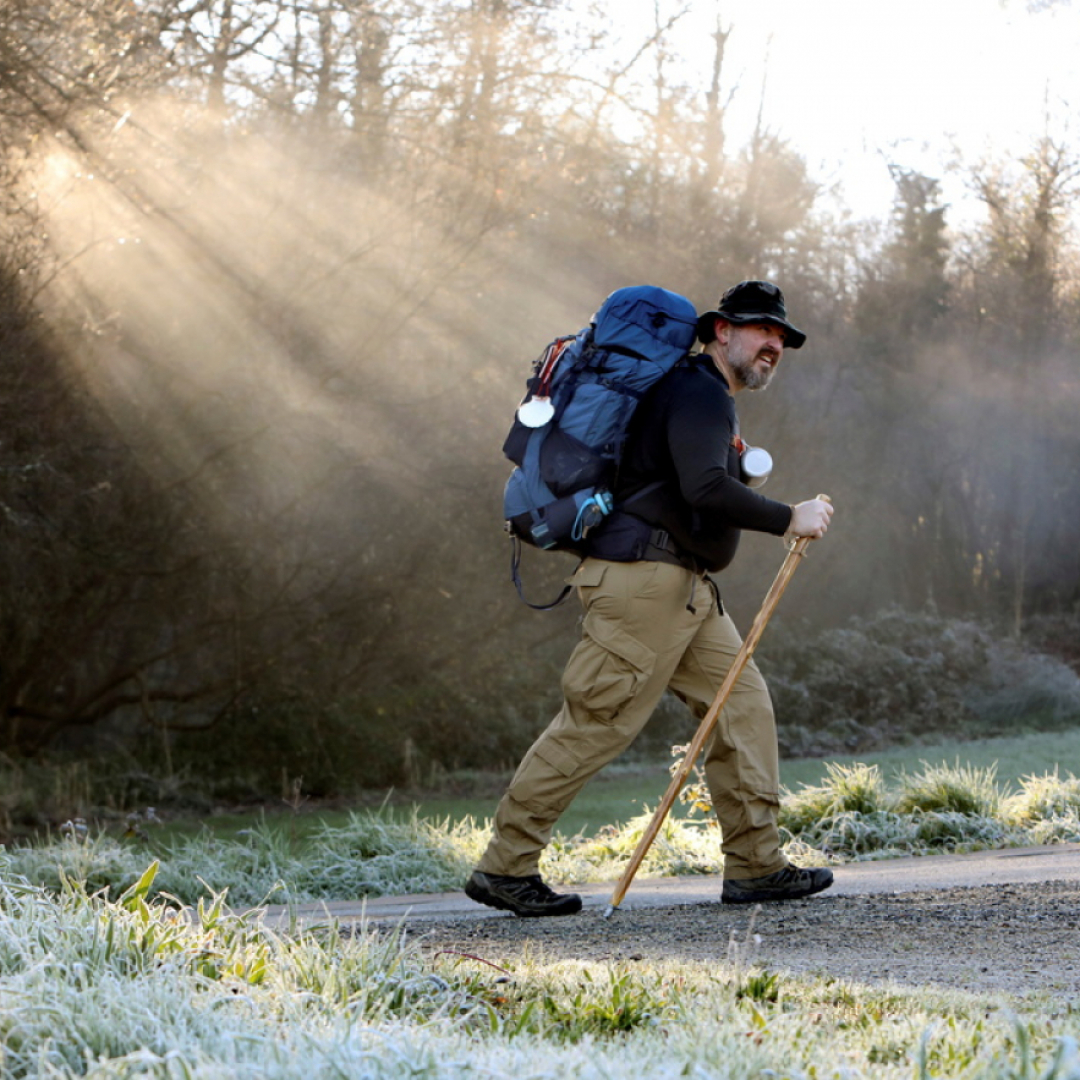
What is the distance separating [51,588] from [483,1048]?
10750 millimetres

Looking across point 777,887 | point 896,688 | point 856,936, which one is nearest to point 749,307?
point 777,887

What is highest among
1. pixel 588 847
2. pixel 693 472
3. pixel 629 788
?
pixel 693 472

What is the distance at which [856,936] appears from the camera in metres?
4.38

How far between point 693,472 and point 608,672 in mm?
703

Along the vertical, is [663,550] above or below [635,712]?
above

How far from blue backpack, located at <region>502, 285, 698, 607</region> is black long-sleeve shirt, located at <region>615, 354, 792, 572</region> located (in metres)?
0.09

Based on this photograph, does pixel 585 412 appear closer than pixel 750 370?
Yes

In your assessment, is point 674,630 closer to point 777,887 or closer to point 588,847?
point 777,887

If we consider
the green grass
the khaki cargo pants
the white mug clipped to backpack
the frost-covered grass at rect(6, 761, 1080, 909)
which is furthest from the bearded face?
the green grass

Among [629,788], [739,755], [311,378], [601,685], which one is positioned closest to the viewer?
[601,685]

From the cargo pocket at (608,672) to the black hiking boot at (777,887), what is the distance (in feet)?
2.61

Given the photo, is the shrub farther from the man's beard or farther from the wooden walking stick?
the man's beard

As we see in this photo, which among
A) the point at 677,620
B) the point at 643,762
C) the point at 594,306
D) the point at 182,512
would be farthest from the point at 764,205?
the point at 677,620

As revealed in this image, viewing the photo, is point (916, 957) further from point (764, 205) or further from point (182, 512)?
point (764, 205)
